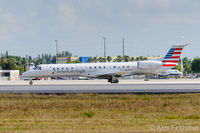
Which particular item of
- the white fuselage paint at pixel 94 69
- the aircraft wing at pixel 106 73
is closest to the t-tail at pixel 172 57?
the white fuselage paint at pixel 94 69

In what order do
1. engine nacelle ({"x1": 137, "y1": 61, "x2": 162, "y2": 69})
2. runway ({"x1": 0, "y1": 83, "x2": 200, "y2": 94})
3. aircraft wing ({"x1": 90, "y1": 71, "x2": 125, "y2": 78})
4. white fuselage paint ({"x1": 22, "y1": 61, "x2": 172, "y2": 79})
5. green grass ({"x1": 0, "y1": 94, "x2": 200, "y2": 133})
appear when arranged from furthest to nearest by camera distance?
engine nacelle ({"x1": 137, "y1": 61, "x2": 162, "y2": 69}) < aircraft wing ({"x1": 90, "y1": 71, "x2": 125, "y2": 78}) < white fuselage paint ({"x1": 22, "y1": 61, "x2": 172, "y2": 79}) < runway ({"x1": 0, "y1": 83, "x2": 200, "y2": 94}) < green grass ({"x1": 0, "y1": 94, "x2": 200, "y2": 133})

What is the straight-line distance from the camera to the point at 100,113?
1938cm

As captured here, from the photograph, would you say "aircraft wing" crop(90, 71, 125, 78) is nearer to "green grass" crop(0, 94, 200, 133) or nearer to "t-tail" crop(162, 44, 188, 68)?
"t-tail" crop(162, 44, 188, 68)

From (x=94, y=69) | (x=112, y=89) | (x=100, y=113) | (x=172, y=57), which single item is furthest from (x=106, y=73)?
(x=100, y=113)

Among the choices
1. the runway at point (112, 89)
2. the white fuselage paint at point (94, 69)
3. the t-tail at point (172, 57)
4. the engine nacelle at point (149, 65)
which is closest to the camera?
the runway at point (112, 89)

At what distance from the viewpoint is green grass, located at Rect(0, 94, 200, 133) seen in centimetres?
1451

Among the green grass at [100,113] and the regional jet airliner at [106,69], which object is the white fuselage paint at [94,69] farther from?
the green grass at [100,113]

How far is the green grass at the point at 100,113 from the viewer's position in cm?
1451

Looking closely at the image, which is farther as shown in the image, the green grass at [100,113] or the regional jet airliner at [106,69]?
the regional jet airliner at [106,69]

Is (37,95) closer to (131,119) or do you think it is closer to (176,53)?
(131,119)

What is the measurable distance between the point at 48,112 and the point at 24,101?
513 cm

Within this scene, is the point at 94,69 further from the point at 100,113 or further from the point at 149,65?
the point at 100,113

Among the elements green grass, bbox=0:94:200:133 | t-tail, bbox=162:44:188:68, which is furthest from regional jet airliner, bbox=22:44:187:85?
green grass, bbox=0:94:200:133

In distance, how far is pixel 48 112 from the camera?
19.7 metres
